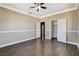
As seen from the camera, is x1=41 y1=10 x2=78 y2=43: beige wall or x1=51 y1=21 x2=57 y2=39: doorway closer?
x1=41 y1=10 x2=78 y2=43: beige wall

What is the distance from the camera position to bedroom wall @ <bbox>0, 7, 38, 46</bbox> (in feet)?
19.0

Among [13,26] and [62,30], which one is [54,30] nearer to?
[62,30]

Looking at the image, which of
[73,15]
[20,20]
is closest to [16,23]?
[20,20]

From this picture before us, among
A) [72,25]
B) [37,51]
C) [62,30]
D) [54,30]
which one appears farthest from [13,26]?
[54,30]

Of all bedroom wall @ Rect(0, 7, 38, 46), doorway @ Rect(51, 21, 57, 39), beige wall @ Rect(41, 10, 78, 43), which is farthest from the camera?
doorway @ Rect(51, 21, 57, 39)

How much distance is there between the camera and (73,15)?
23.2ft

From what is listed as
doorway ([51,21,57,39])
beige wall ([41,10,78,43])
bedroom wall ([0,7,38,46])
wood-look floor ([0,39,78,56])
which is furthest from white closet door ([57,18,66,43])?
bedroom wall ([0,7,38,46])

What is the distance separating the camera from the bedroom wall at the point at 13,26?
578cm

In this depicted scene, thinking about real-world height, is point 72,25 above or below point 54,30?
above

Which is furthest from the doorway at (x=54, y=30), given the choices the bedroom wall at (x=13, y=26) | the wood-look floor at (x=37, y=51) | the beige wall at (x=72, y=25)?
the wood-look floor at (x=37, y=51)

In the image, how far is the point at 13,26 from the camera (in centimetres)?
673

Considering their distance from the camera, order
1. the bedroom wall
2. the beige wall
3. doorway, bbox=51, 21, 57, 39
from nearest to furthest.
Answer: the bedroom wall, the beige wall, doorway, bbox=51, 21, 57, 39

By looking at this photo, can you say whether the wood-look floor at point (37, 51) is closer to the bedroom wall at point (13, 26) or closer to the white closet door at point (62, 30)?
the bedroom wall at point (13, 26)

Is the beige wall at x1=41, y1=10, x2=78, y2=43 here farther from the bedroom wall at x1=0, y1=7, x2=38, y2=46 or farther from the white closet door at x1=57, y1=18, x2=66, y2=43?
the bedroom wall at x1=0, y1=7, x2=38, y2=46
